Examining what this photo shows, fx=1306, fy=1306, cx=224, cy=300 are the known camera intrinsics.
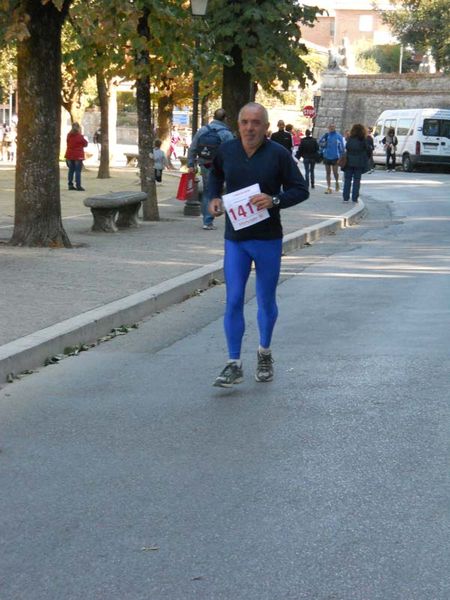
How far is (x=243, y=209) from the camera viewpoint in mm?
8219

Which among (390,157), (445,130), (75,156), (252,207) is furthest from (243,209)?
(390,157)

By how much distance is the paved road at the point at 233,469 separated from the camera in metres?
4.64

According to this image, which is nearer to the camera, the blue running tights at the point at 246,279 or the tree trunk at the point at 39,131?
the blue running tights at the point at 246,279

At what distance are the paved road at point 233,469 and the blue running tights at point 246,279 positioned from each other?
357mm

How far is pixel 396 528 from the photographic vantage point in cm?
516

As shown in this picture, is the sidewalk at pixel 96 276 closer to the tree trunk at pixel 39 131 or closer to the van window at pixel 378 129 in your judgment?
the tree trunk at pixel 39 131

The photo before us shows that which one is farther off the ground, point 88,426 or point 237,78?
point 237,78

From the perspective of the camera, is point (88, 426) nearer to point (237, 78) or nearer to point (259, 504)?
point (259, 504)

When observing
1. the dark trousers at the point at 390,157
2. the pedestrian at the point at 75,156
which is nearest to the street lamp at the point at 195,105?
the pedestrian at the point at 75,156

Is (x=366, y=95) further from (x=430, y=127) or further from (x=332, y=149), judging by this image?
(x=332, y=149)

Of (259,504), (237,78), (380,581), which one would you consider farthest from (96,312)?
(237,78)

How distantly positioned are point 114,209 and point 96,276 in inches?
240

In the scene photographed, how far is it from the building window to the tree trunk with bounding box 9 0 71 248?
142 meters

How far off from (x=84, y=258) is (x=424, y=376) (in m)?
7.46
